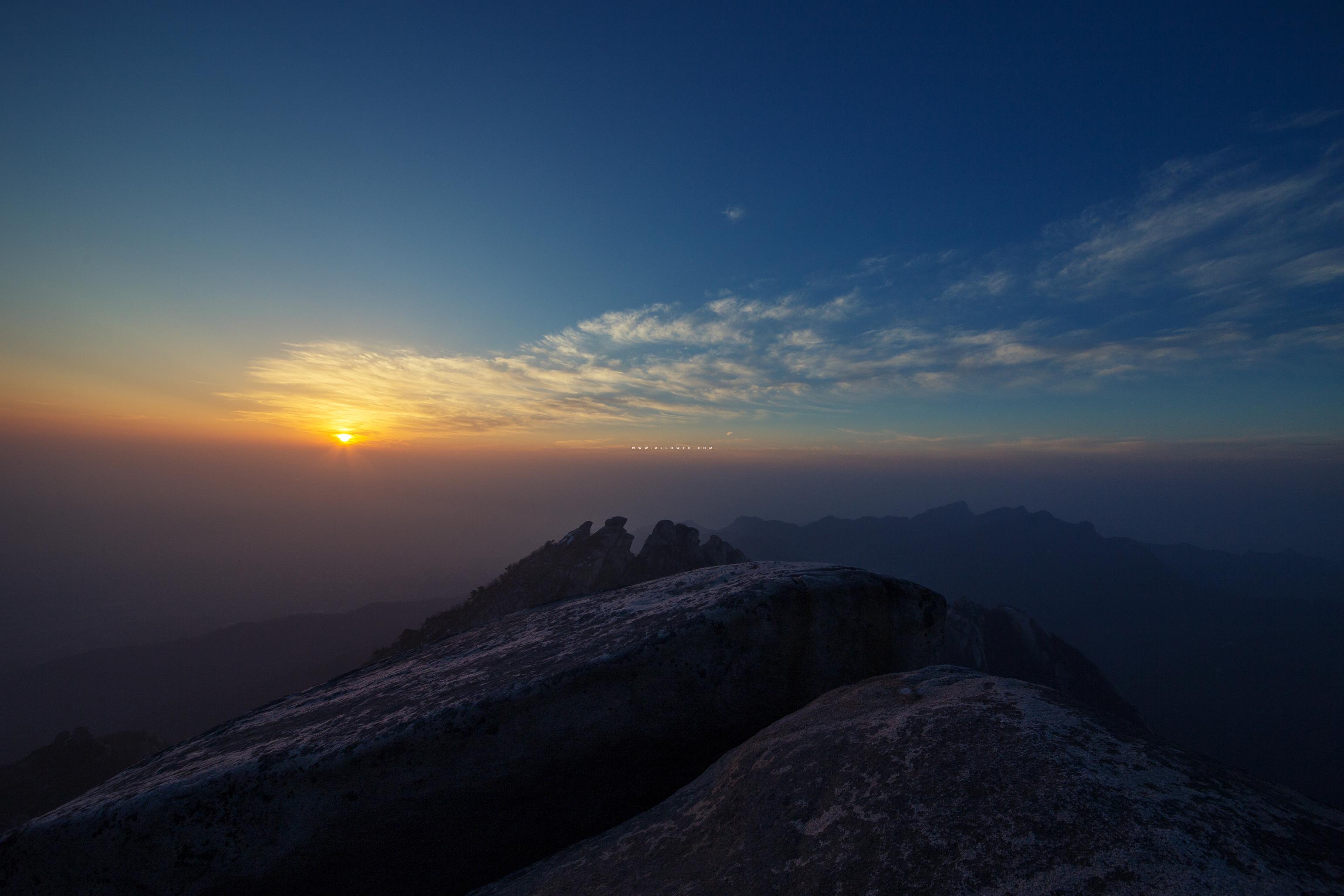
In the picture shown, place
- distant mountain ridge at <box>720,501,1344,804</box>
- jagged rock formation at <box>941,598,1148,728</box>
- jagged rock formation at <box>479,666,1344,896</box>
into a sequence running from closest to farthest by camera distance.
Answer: jagged rock formation at <box>479,666,1344,896</box>
jagged rock formation at <box>941,598,1148,728</box>
distant mountain ridge at <box>720,501,1344,804</box>

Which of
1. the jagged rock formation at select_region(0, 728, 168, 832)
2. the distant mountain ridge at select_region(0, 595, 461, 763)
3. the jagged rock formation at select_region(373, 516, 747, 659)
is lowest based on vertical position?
the distant mountain ridge at select_region(0, 595, 461, 763)

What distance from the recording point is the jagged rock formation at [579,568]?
38906 millimetres

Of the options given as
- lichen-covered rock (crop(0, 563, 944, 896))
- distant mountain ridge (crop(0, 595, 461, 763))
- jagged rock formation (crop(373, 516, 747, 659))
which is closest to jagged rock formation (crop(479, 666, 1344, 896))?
lichen-covered rock (crop(0, 563, 944, 896))

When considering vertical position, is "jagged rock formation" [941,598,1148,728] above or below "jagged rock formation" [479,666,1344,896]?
below

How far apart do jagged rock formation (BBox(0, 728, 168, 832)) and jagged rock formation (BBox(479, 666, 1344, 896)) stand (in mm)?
56338

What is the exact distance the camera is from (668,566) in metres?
45.1

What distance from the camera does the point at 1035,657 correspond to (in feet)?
178

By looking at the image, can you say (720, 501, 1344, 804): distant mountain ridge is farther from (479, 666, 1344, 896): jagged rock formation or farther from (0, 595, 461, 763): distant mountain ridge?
(0, 595, 461, 763): distant mountain ridge

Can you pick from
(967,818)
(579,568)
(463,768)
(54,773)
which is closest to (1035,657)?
(579,568)

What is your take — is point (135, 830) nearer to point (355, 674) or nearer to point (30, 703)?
point (355, 674)

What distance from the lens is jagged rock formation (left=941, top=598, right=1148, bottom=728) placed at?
52.6 meters

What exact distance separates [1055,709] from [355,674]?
1199 cm

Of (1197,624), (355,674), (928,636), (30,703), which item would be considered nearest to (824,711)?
(928,636)

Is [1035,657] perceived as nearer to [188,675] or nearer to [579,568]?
[579,568]
